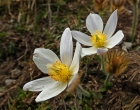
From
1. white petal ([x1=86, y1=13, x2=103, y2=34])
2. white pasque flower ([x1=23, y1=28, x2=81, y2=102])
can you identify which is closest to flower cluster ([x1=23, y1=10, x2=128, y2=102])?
white pasque flower ([x1=23, y1=28, x2=81, y2=102])

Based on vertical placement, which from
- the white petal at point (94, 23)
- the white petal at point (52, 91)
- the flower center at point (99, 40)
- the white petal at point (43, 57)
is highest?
the white petal at point (94, 23)

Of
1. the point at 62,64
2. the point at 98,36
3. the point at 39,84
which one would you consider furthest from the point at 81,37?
the point at 39,84

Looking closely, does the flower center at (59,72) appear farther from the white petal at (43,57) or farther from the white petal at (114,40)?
the white petal at (114,40)

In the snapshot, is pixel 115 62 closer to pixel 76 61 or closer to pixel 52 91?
pixel 76 61

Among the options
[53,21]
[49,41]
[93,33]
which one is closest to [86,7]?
[53,21]

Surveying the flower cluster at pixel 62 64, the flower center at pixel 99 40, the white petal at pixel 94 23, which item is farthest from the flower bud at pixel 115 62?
the white petal at pixel 94 23

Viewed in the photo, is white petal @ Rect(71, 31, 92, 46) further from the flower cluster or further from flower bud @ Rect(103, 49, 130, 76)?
flower bud @ Rect(103, 49, 130, 76)
